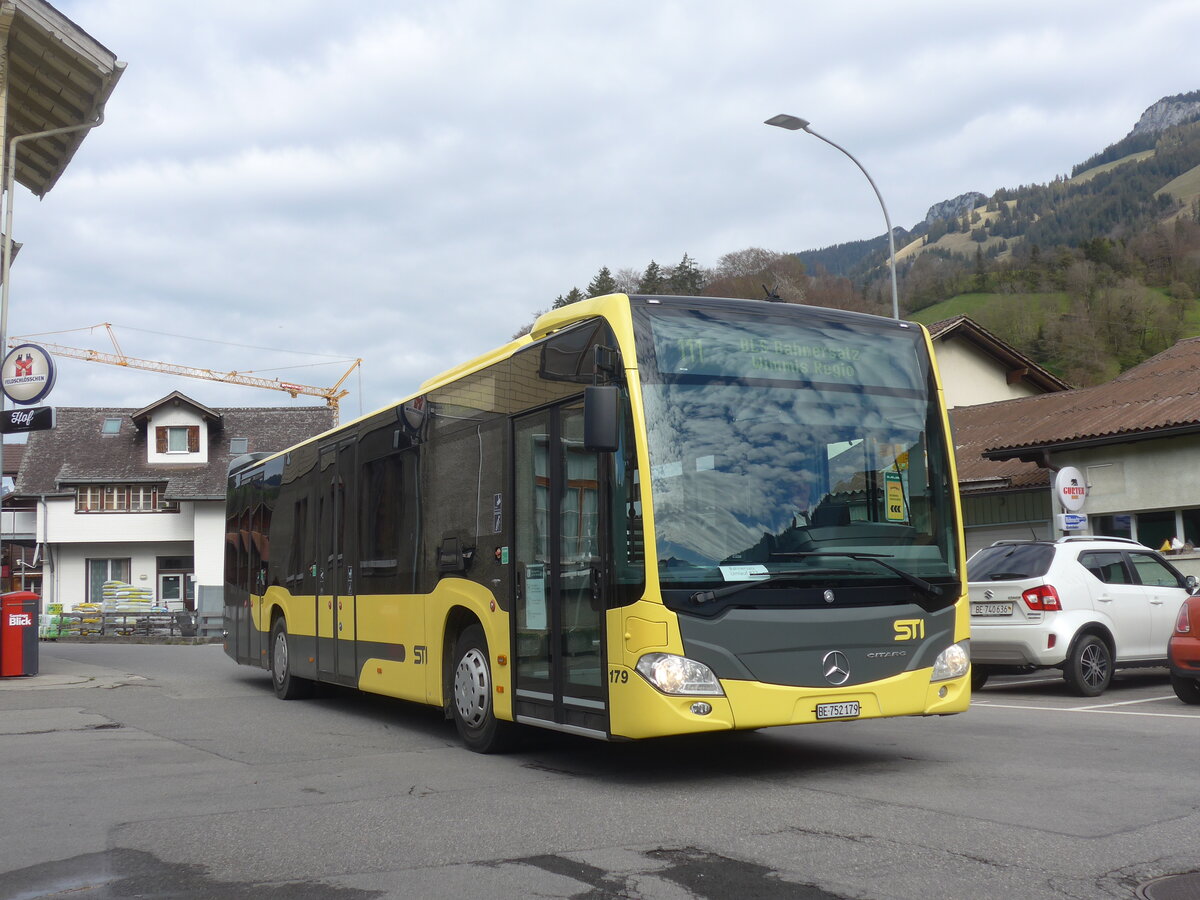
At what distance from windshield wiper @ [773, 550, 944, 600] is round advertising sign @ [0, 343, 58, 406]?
14.3m

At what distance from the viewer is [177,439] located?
56.1 m

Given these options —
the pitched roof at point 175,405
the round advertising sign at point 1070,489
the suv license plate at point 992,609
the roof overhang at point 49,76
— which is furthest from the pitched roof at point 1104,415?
the pitched roof at point 175,405

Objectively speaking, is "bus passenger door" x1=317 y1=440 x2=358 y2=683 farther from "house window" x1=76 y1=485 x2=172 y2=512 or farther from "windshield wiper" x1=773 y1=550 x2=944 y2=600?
"house window" x1=76 y1=485 x2=172 y2=512

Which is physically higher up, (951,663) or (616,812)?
(951,663)

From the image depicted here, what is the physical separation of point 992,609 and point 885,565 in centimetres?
631

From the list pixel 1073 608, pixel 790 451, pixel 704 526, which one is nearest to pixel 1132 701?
pixel 1073 608

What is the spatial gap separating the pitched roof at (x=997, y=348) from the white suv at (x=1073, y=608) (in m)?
23.8

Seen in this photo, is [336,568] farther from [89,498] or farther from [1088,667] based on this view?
[89,498]

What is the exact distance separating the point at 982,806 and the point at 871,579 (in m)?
1.69

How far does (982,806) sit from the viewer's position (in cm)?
691

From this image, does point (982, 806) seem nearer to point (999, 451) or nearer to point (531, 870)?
point (531, 870)

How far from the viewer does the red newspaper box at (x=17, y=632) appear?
19.0 m

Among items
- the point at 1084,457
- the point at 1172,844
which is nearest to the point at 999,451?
the point at 1084,457

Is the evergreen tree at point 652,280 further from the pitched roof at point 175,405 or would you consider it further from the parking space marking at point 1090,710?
the parking space marking at point 1090,710
